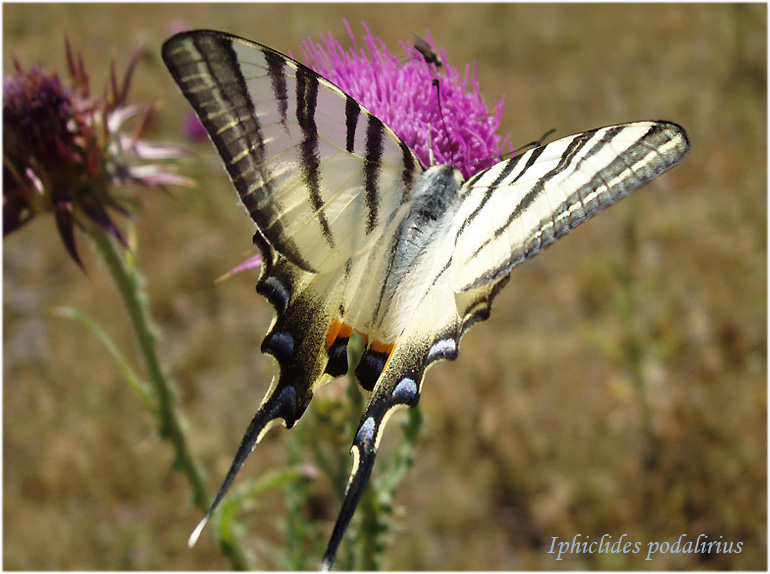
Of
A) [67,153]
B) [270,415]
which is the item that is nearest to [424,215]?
[270,415]

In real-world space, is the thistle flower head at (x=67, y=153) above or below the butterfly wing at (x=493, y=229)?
above

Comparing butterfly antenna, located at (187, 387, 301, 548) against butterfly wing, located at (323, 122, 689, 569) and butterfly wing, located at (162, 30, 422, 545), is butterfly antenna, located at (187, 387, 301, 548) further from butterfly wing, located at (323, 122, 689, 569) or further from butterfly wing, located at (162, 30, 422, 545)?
butterfly wing, located at (323, 122, 689, 569)

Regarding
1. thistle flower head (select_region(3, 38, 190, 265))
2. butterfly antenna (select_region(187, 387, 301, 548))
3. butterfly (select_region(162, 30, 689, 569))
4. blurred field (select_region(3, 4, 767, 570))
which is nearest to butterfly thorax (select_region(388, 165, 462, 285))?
butterfly (select_region(162, 30, 689, 569))

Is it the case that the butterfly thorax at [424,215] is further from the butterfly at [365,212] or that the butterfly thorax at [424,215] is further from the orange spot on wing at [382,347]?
the orange spot on wing at [382,347]

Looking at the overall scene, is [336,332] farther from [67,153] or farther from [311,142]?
[67,153]

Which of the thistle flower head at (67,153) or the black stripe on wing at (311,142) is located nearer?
the black stripe on wing at (311,142)

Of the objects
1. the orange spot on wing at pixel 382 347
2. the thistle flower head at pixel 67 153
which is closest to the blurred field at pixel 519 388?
the thistle flower head at pixel 67 153

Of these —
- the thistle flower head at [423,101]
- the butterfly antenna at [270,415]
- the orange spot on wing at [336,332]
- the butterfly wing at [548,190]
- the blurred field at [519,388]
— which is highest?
the thistle flower head at [423,101]
